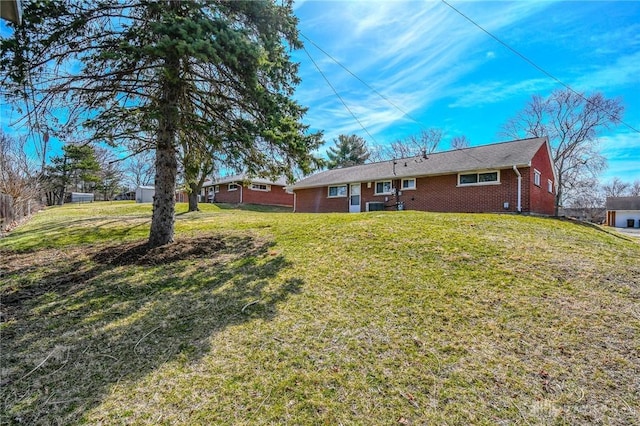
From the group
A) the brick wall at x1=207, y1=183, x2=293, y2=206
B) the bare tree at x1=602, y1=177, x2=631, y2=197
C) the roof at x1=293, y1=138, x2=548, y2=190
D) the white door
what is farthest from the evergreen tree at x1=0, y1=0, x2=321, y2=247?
the bare tree at x1=602, y1=177, x2=631, y2=197

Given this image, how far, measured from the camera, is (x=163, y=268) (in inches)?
208

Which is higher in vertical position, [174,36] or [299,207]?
[174,36]

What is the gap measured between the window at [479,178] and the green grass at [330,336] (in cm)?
836

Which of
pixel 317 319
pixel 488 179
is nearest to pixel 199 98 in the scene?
pixel 317 319

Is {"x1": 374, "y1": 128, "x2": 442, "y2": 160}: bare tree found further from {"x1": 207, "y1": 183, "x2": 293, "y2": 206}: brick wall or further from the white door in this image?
the white door

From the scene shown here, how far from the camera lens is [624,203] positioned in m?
36.7

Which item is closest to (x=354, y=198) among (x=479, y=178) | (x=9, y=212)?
(x=479, y=178)

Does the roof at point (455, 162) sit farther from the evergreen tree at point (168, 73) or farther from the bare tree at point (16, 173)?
the bare tree at point (16, 173)

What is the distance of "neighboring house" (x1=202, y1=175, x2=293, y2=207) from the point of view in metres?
27.7

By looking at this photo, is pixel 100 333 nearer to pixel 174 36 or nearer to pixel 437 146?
pixel 174 36

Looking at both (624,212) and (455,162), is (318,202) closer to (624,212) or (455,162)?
(455,162)

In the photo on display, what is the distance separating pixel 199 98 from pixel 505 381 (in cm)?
710

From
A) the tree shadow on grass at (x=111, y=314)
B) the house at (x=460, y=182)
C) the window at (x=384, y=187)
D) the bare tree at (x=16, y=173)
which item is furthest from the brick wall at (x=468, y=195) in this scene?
the bare tree at (x=16, y=173)

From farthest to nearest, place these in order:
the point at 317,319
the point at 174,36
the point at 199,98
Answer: the point at 199,98 → the point at 174,36 → the point at 317,319
